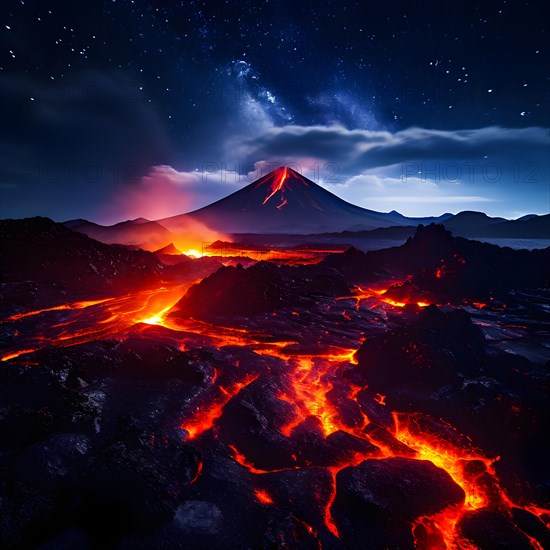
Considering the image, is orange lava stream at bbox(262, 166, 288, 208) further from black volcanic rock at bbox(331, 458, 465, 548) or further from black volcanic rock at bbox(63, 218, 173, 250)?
black volcanic rock at bbox(331, 458, 465, 548)

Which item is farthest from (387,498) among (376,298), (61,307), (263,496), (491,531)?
(61,307)

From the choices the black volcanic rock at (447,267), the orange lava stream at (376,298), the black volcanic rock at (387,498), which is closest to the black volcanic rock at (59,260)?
the orange lava stream at (376,298)

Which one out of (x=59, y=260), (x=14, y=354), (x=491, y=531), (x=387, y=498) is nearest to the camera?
(x=491, y=531)

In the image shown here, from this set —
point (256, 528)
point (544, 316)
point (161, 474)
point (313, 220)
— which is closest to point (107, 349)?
point (161, 474)

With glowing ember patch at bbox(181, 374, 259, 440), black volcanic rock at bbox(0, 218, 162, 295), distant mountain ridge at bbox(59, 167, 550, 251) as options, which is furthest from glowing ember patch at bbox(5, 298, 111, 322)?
distant mountain ridge at bbox(59, 167, 550, 251)

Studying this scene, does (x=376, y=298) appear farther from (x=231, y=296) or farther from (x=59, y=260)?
(x=59, y=260)

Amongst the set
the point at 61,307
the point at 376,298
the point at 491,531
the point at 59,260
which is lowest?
the point at 491,531
